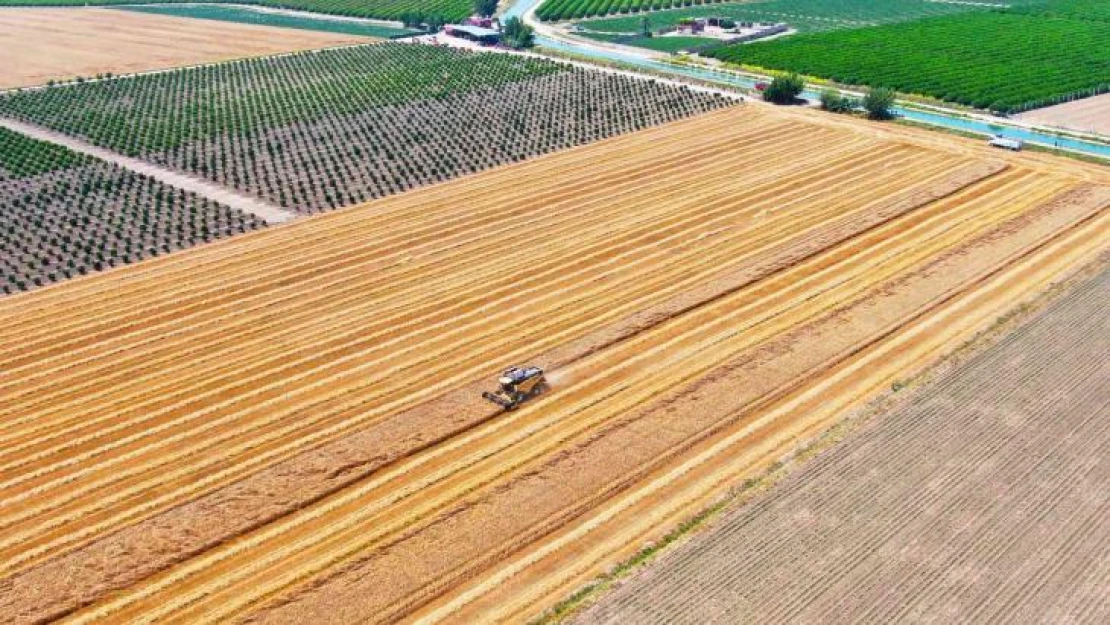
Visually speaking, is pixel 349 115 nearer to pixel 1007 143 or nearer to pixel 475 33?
pixel 475 33

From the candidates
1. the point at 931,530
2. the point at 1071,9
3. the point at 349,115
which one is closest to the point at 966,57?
the point at 1071,9

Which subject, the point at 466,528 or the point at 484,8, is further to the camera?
the point at 484,8

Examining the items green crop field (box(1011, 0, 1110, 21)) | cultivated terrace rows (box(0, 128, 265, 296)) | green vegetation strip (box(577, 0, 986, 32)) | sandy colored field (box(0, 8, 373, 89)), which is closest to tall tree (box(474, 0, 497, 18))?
green vegetation strip (box(577, 0, 986, 32))

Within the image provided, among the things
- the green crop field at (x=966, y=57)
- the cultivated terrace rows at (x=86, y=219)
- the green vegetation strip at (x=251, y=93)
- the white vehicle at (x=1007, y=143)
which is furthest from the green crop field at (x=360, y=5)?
the white vehicle at (x=1007, y=143)

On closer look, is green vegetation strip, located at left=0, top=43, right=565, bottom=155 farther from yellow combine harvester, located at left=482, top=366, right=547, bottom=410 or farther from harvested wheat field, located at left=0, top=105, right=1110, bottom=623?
yellow combine harvester, located at left=482, top=366, right=547, bottom=410

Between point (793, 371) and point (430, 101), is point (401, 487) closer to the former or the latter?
point (793, 371)

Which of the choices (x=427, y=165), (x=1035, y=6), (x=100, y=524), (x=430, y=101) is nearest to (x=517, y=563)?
(x=100, y=524)

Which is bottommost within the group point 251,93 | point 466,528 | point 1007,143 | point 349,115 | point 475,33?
point 466,528
